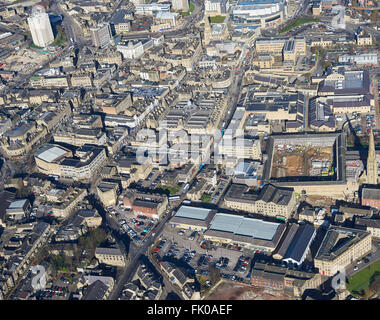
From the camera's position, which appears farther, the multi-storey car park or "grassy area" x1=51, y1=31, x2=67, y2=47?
"grassy area" x1=51, y1=31, x2=67, y2=47

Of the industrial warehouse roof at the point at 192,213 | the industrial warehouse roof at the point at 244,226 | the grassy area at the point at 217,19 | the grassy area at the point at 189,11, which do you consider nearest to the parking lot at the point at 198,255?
the industrial warehouse roof at the point at 192,213

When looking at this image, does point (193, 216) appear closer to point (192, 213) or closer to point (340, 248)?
point (192, 213)

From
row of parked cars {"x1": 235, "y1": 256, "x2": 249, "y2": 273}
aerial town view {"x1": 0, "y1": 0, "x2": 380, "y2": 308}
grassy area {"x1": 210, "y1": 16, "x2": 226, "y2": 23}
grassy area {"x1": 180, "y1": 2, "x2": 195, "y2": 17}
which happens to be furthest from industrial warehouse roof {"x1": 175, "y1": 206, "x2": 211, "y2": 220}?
grassy area {"x1": 180, "y1": 2, "x2": 195, "y2": 17}

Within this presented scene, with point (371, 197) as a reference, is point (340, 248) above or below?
below

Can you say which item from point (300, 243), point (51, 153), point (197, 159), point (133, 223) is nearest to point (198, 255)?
point (133, 223)

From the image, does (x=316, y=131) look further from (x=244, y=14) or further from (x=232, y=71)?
(x=244, y=14)

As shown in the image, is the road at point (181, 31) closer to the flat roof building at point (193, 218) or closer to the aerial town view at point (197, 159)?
the aerial town view at point (197, 159)

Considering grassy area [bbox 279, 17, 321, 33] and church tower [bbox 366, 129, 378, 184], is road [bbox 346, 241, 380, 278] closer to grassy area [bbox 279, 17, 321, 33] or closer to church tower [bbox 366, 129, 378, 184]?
church tower [bbox 366, 129, 378, 184]
